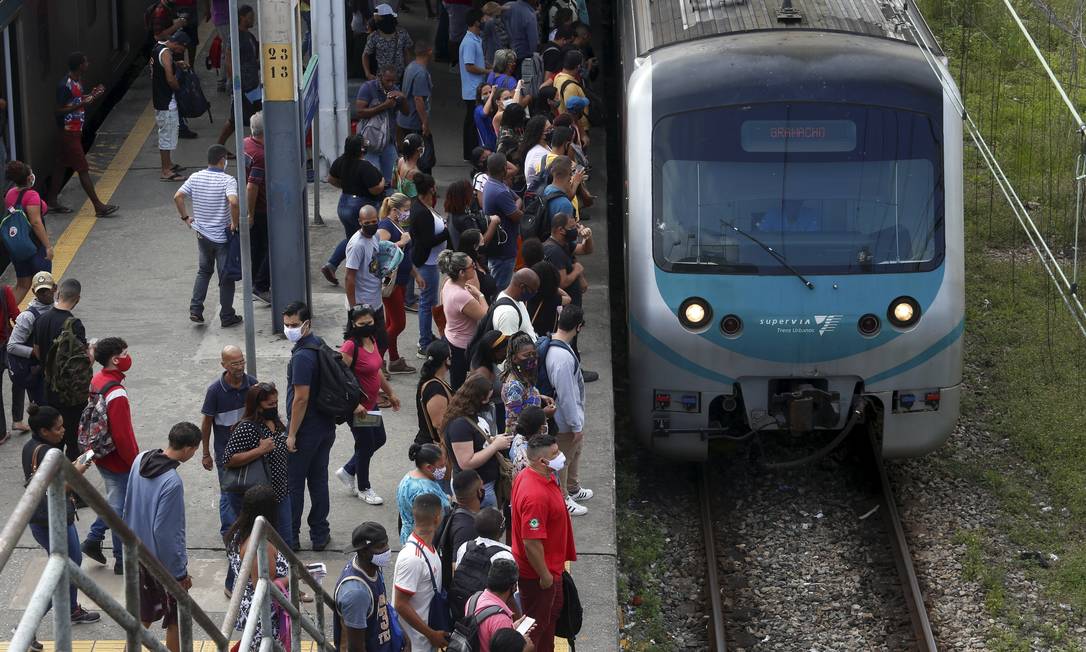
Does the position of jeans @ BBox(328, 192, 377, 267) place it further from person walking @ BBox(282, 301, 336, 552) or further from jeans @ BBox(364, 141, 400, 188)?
person walking @ BBox(282, 301, 336, 552)

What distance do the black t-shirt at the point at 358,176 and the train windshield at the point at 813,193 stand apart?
105 inches

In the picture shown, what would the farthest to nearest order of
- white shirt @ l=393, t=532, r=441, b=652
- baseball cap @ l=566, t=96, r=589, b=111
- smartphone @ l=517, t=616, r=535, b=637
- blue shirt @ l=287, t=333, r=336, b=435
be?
1. baseball cap @ l=566, t=96, r=589, b=111
2. blue shirt @ l=287, t=333, r=336, b=435
3. white shirt @ l=393, t=532, r=441, b=652
4. smartphone @ l=517, t=616, r=535, b=637

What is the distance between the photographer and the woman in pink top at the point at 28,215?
10969mm

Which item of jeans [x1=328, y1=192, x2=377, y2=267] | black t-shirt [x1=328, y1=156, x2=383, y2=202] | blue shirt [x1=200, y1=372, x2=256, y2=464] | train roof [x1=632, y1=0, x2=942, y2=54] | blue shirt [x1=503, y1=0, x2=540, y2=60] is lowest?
blue shirt [x1=200, y1=372, x2=256, y2=464]

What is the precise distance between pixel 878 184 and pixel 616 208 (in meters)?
6.31

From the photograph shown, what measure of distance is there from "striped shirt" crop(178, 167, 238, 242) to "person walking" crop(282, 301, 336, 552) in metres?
3.11

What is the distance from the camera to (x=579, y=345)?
12359mm

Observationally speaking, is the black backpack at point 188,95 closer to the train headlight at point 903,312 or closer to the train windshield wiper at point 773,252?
the train windshield wiper at point 773,252

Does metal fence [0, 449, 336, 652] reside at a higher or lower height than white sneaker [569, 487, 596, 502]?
higher

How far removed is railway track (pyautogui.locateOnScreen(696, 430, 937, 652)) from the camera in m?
9.26

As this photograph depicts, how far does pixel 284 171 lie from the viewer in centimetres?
1169

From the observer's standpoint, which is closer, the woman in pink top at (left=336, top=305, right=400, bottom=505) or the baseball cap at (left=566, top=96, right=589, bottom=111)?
the woman in pink top at (left=336, top=305, right=400, bottom=505)

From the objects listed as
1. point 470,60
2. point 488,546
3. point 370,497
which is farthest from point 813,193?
point 470,60

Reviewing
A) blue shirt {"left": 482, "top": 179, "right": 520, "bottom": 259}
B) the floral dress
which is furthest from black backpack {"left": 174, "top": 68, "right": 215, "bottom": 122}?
the floral dress
